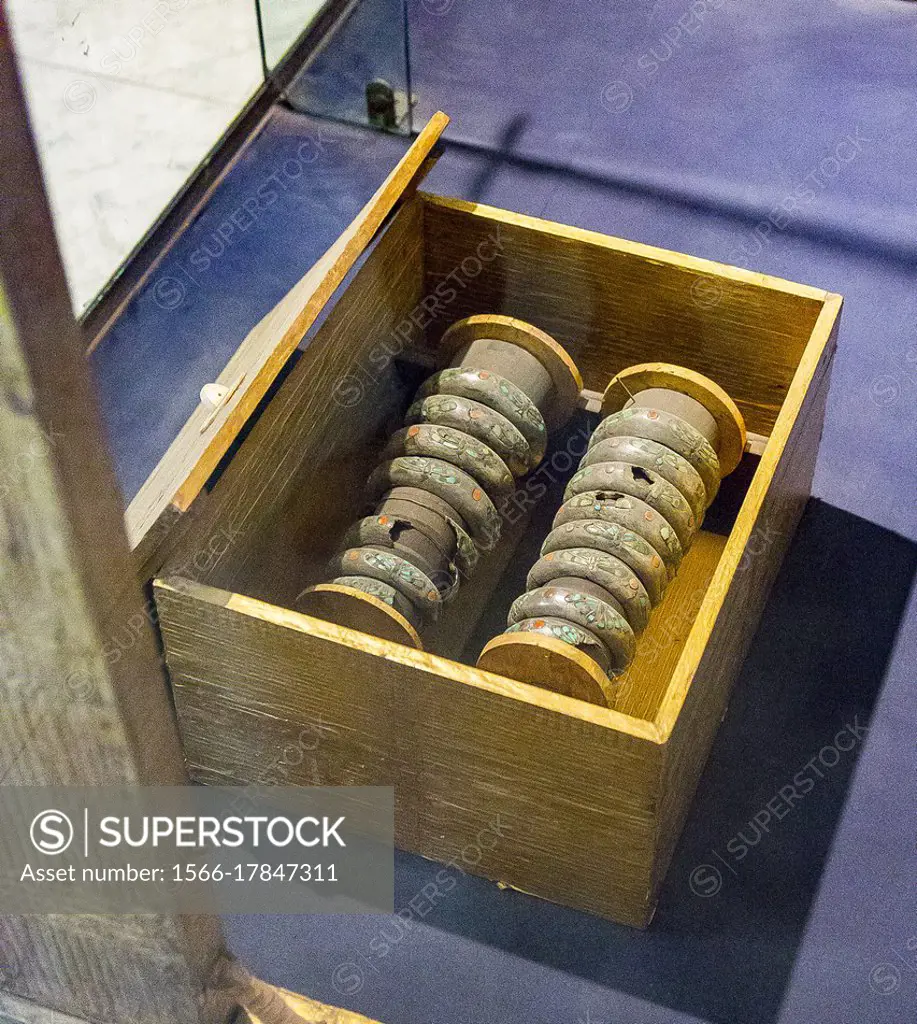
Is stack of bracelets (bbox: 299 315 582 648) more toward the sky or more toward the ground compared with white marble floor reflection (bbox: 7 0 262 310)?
more toward the ground

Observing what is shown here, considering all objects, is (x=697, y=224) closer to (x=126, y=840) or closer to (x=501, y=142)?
(x=501, y=142)

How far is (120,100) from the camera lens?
431 cm

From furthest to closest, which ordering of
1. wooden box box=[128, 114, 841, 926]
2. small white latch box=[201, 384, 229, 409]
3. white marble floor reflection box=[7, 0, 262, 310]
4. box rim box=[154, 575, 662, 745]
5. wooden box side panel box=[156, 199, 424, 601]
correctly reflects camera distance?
white marble floor reflection box=[7, 0, 262, 310] → small white latch box=[201, 384, 229, 409] → wooden box side panel box=[156, 199, 424, 601] → wooden box box=[128, 114, 841, 926] → box rim box=[154, 575, 662, 745]

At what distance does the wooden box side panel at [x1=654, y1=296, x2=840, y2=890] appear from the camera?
268 centimetres

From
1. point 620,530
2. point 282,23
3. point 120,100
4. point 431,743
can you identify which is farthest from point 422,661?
point 282,23

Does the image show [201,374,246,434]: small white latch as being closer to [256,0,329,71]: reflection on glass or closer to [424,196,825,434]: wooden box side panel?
[424,196,825,434]: wooden box side panel

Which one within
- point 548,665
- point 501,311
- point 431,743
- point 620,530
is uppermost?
point 501,311

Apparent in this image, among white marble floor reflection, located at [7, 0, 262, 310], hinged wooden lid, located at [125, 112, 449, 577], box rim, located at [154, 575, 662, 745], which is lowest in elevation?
box rim, located at [154, 575, 662, 745]

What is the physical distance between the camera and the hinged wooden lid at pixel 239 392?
2.70 meters

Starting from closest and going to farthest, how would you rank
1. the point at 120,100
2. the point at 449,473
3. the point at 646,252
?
the point at 449,473 → the point at 646,252 → the point at 120,100

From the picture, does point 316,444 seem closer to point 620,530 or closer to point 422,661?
point 620,530

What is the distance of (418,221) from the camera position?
11.3 ft

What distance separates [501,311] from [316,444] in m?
0.57

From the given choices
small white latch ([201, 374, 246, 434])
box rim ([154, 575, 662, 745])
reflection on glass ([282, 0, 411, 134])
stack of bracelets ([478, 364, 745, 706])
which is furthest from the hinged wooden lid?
reflection on glass ([282, 0, 411, 134])
